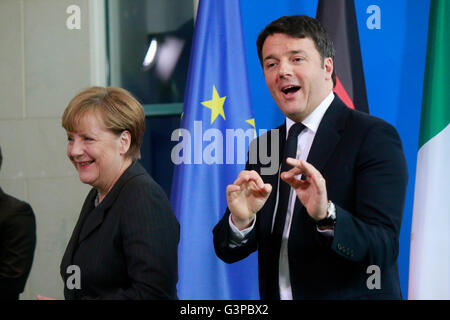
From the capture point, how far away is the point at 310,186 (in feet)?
4.27

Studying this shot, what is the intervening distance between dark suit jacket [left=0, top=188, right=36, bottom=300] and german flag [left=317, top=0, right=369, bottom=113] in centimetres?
150

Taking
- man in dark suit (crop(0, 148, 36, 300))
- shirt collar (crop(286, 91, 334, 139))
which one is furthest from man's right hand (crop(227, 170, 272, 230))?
man in dark suit (crop(0, 148, 36, 300))

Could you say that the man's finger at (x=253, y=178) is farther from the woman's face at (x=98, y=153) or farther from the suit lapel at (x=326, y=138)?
the woman's face at (x=98, y=153)

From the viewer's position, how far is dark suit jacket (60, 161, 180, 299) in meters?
1.31

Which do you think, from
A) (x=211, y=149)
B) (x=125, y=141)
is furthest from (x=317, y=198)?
(x=211, y=149)

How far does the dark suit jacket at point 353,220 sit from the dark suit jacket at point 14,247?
69 centimetres

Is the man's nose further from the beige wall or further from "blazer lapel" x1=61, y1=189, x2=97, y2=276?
the beige wall

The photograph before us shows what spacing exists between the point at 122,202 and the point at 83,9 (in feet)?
6.43

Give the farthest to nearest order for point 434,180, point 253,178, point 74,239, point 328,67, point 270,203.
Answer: point 434,180
point 328,67
point 270,203
point 74,239
point 253,178

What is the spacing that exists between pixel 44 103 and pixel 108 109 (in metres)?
1.69

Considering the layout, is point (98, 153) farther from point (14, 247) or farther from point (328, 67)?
point (328, 67)

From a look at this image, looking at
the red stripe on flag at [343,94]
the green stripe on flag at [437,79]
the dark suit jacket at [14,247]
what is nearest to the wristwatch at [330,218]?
the dark suit jacket at [14,247]

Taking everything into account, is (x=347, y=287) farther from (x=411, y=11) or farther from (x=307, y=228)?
(x=411, y=11)
